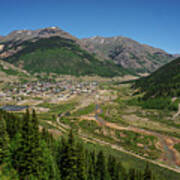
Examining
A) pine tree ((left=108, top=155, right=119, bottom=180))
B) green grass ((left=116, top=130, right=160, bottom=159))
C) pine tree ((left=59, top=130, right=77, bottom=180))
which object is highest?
pine tree ((left=59, top=130, right=77, bottom=180))

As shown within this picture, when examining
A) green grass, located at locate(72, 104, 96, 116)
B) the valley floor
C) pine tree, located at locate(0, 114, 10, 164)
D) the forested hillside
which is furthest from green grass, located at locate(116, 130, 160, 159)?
pine tree, located at locate(0, 114, 10, 164)

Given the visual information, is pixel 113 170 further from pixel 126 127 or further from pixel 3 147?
pixel 126 127

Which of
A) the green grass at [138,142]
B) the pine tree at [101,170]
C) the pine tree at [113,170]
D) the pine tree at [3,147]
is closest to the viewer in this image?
the pine tree at [3,147]

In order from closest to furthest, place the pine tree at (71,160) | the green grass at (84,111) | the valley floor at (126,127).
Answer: the pine tree at (71,160)
the valley floor at (126,127)
the green grass at (84,111)

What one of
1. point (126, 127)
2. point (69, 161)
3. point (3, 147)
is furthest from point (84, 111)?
point (3, 147)

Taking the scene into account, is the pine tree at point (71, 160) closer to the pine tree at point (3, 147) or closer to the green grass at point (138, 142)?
the pine tree at point (3, 147)

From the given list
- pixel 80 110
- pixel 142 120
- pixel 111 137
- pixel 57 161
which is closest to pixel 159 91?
pixel 142 120

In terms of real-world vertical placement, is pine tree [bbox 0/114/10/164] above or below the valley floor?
above

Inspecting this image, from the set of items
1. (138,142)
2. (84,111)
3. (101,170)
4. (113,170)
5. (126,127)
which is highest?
(84,111)

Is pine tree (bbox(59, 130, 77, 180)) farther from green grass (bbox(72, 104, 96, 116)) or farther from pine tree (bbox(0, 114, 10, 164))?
green grass (bbox(72, 104, 96, 116))

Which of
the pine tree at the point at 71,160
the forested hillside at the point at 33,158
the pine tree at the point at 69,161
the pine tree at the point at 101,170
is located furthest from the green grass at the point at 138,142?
the pine tree at the point at 69,161

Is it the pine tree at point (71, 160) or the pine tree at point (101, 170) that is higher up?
the pine tree at point (71, 160)
